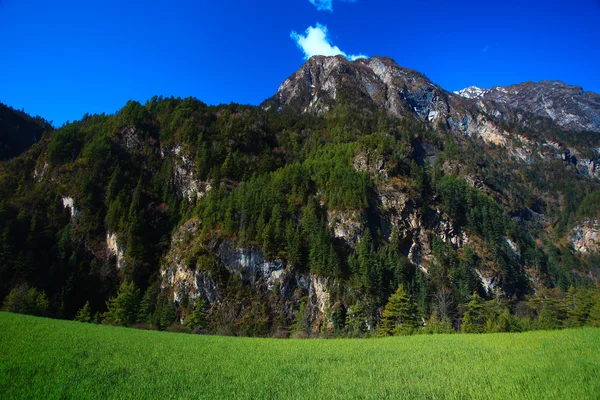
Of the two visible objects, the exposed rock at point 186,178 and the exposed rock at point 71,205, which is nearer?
the exposed rock at point 71,205

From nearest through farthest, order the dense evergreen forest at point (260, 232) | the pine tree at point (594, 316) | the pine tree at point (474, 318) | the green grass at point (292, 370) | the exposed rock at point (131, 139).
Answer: the green grass at point (292, 370) → the pine tree at point (594, 316) → the pine tree at point (474, 318) → the dense evergreen forest at point (260, 232) → the exposed rock at point (131, 139)

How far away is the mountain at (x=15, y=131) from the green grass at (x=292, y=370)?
193906mm

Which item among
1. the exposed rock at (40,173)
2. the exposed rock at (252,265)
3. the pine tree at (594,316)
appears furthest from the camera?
the exposed rock at (40,173)

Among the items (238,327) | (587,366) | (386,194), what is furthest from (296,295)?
(587,366)

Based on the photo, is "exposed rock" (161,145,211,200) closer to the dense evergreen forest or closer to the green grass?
the dense evergreen forest

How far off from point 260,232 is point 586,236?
171m

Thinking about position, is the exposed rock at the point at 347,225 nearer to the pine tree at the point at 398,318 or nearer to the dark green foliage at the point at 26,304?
the pine tree at the point at 398,318

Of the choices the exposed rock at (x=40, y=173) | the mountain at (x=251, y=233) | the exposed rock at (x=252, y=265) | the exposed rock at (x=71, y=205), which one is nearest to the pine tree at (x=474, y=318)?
the mountain at (x=251, y=233)

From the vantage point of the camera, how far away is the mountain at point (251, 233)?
76.4 m

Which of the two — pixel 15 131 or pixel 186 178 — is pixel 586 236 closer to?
pixel 186 178

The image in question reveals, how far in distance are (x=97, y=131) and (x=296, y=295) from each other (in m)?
114

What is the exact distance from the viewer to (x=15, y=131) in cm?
18262

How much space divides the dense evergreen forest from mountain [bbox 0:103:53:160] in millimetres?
53570

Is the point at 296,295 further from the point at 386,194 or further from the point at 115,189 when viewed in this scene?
the point at 115,189
